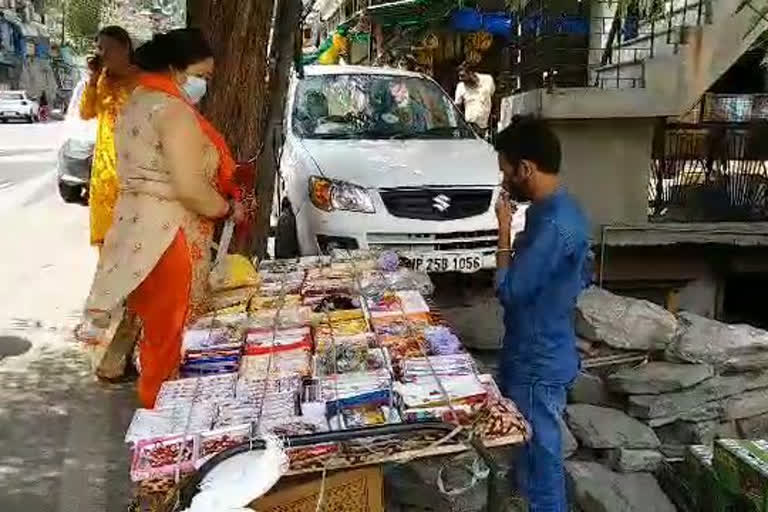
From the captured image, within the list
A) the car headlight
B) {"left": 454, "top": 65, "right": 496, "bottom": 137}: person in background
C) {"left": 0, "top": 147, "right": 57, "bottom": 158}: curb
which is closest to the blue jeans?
the car headlight

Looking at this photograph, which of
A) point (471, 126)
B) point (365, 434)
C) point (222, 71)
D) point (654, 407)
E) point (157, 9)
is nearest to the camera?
point (365, 434)

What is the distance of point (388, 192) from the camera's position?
22.1ft

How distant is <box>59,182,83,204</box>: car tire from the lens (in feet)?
42.7

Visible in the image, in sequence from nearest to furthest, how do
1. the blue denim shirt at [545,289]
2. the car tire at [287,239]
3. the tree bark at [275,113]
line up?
the blue denim shirt at [545,289]
the tree bark at [275,113]
the car tire at [287,239]

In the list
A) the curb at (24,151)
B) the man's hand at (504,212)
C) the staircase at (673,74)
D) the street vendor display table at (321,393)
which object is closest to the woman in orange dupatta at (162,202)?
the street vendor display table at (321,393)

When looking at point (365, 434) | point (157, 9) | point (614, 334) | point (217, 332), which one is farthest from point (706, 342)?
point (157, 9)

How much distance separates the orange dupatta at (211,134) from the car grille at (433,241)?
8.64 ft

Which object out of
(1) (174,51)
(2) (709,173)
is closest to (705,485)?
(1) (174,51)

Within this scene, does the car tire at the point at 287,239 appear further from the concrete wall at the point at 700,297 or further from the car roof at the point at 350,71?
the concrete wall at the point at 700,297

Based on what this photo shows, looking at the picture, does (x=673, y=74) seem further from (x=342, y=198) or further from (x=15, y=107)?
(x=15, y=107)

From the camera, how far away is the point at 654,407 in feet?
16.3

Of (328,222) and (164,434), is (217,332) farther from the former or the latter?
(328,222)

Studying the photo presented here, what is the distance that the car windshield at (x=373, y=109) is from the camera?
25.1ft

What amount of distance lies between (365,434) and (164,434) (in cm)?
50
